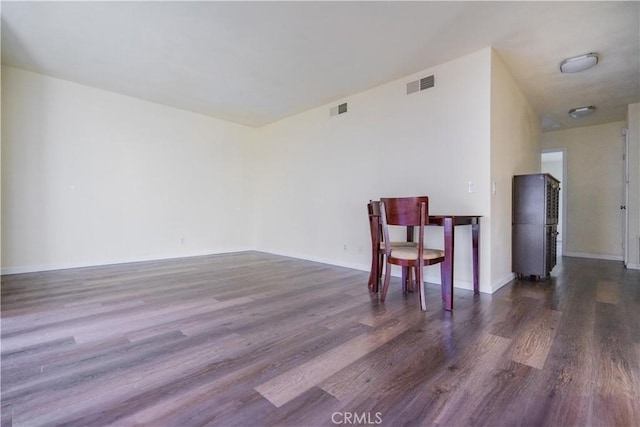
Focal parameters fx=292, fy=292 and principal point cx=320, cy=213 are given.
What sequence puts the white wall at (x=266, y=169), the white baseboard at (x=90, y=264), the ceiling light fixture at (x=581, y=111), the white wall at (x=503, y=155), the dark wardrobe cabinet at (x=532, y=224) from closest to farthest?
1. the white wall at (x=503, y=155)
2. the white wall at (x=266, y=169)
3. the dark wardrobe cabinet at (x=532, y=224)
4. the white baseboard at (x=90, y=264)
5. the ceiling light fixture at (x=581, y=111)

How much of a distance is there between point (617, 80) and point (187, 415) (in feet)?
18.1

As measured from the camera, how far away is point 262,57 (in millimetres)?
3262

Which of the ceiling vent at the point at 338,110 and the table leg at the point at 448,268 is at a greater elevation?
the ceiling vent at the point at 338,110

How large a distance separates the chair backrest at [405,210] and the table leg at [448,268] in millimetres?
213

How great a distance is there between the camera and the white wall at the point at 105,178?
3783mm

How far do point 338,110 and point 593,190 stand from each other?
5171 mm

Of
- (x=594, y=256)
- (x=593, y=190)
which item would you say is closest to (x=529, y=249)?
(x=594, y=256)

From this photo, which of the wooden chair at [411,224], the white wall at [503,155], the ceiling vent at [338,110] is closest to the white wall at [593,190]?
the white wall at [503,155]

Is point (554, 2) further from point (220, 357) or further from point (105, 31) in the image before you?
point (105, 31)

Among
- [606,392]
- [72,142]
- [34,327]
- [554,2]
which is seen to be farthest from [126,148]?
[606,392]

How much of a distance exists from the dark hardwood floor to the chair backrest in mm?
738

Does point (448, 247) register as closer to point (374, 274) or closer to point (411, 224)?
point (411, 224)

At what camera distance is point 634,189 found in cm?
444

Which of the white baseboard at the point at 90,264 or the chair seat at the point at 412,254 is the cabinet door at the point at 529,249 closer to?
the chair seat at the point at 412,254
